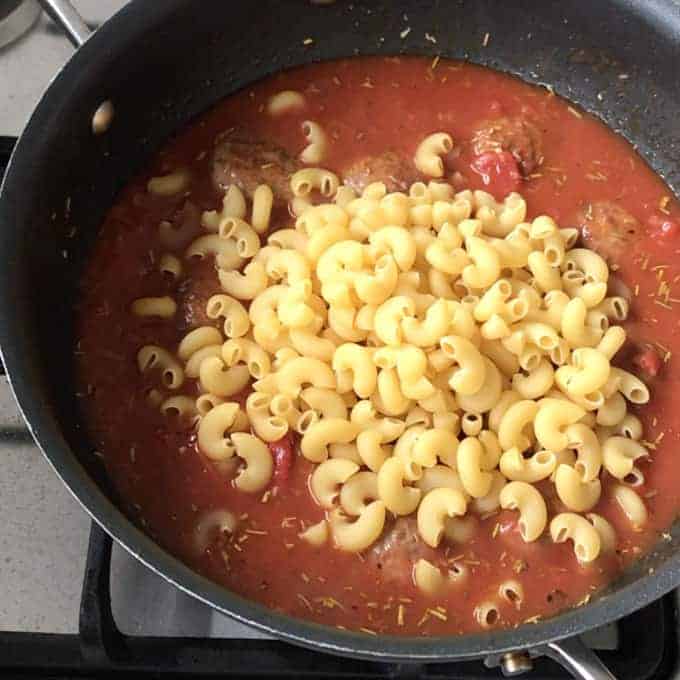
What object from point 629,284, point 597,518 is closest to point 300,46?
point 629,284

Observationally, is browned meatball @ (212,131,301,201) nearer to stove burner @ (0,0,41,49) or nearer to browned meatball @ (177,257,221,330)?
browned meatball @ (177,257,221,330)

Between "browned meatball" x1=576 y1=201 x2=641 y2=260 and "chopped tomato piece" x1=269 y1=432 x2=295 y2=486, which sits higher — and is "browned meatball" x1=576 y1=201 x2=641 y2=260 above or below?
below

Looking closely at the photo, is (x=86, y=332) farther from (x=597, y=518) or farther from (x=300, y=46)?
(x=597, y=518)

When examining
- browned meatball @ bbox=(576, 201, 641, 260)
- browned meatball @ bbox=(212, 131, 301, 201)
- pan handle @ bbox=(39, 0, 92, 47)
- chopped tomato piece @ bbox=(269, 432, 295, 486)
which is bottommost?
browned meatball @ bbox=(576, 201, 641, 260)

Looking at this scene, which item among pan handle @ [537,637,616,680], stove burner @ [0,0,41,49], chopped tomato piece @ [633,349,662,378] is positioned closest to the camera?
pan handle @ [537,637,616,680]

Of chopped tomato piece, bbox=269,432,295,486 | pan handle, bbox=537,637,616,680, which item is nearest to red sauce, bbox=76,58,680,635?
chopped tomato piece, bbox=269,432,295,486

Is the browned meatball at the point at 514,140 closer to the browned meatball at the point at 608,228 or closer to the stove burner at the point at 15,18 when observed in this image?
the browned meatball at the point at 608,228

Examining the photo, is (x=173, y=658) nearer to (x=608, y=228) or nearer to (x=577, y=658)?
(x=577, y=658)
